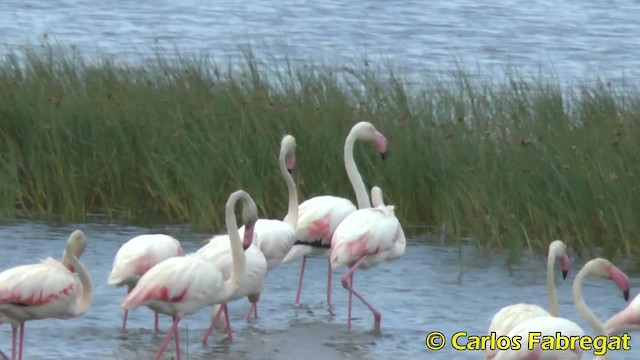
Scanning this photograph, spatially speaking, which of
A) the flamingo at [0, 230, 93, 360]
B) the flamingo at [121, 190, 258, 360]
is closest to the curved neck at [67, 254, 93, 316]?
the flamingo at [0, 230, 93, 360]

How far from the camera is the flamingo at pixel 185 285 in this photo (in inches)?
324

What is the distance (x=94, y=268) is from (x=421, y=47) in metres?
15.4

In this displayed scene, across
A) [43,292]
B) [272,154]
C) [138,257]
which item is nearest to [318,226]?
[138,257]

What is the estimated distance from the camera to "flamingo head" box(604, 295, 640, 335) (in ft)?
26.1

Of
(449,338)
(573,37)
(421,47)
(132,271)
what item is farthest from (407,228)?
(573,37)

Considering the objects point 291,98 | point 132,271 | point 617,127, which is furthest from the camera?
point 291,98

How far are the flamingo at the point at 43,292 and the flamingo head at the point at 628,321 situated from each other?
2830mm

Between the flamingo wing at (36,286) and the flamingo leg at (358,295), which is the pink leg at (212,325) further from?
the flamingo wing at (36,286)

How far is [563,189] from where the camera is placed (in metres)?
11.1

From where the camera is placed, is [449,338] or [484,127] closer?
[449,338]

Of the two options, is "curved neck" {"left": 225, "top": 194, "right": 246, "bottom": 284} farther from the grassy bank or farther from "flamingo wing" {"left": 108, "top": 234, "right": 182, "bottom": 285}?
the grassy bank

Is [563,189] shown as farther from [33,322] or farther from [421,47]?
[421,47]

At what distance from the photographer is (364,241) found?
968cm

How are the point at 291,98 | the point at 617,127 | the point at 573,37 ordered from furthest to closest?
the point at 573,37 → the point at 291,98 → the point at 617,127
